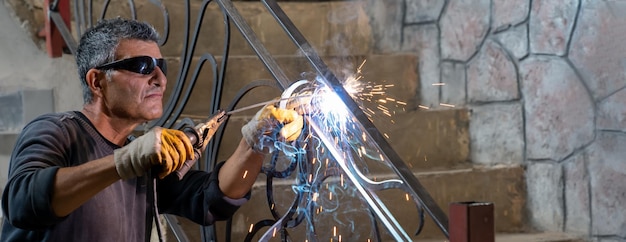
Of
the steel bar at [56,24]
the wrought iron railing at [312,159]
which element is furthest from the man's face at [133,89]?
the steel bar at [56,24]

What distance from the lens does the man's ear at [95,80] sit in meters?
2.40

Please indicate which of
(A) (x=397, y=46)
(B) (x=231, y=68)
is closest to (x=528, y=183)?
(A) (x=397, y=46)

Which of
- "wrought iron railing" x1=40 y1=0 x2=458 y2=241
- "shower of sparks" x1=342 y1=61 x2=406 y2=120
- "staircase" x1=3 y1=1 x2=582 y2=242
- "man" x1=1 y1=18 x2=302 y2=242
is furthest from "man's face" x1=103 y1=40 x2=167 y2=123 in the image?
"shower of sparks" x1=342 y1=61 x2=406 y2=120

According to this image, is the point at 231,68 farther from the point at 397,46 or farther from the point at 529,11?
Answer: the point at 529,11

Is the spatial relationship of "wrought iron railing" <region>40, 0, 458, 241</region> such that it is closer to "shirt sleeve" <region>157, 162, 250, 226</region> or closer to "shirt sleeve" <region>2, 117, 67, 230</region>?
"shirt sleeve" <region>157, 162, 250, 226</region>

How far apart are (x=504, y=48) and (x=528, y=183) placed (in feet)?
1.99

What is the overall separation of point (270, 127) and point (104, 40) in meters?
0.51

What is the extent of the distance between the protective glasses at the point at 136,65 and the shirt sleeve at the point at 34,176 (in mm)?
218

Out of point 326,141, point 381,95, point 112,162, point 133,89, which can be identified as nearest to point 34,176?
point 112,162

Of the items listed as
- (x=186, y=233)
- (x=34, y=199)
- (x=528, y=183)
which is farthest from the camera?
(x=528, y=183)

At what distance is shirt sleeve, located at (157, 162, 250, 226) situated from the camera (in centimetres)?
256

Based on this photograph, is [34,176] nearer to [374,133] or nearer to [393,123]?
[374,133]

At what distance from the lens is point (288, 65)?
4.10m

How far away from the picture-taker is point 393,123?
396 centimetres
